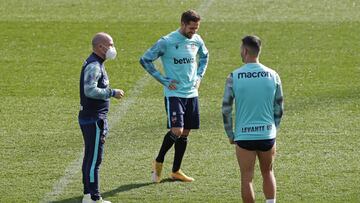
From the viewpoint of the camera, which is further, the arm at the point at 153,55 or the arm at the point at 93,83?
the arm at the point at 153,55

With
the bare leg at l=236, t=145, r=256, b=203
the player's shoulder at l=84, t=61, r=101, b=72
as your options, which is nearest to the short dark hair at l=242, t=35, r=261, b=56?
the bare leg at l=236, t=145, r=256, b=203

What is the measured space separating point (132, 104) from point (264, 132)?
19.1 ft

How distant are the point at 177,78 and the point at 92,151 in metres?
1.47

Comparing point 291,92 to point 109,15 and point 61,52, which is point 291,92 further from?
point 109,15

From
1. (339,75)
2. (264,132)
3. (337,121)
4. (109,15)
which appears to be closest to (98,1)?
(109,15)

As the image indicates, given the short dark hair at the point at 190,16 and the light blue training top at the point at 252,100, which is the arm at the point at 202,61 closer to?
the short dark hair at the point at 190,16

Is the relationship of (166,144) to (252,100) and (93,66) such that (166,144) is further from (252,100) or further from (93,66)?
(252,100)

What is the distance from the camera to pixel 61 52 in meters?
18.3

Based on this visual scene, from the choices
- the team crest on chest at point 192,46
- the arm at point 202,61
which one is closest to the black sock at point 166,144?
the arm at point 202,61

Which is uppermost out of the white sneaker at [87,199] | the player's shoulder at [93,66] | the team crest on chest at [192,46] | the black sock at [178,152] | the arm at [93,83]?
the team crest on chest at [192,46]

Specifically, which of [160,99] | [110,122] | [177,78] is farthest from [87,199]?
[160,99]

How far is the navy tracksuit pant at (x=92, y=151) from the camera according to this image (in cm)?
1076

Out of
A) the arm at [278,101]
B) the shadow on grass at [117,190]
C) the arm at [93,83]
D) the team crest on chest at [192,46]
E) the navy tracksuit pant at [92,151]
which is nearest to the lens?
the arm at [278,101]

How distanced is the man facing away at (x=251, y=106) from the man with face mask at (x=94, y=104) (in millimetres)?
1487
